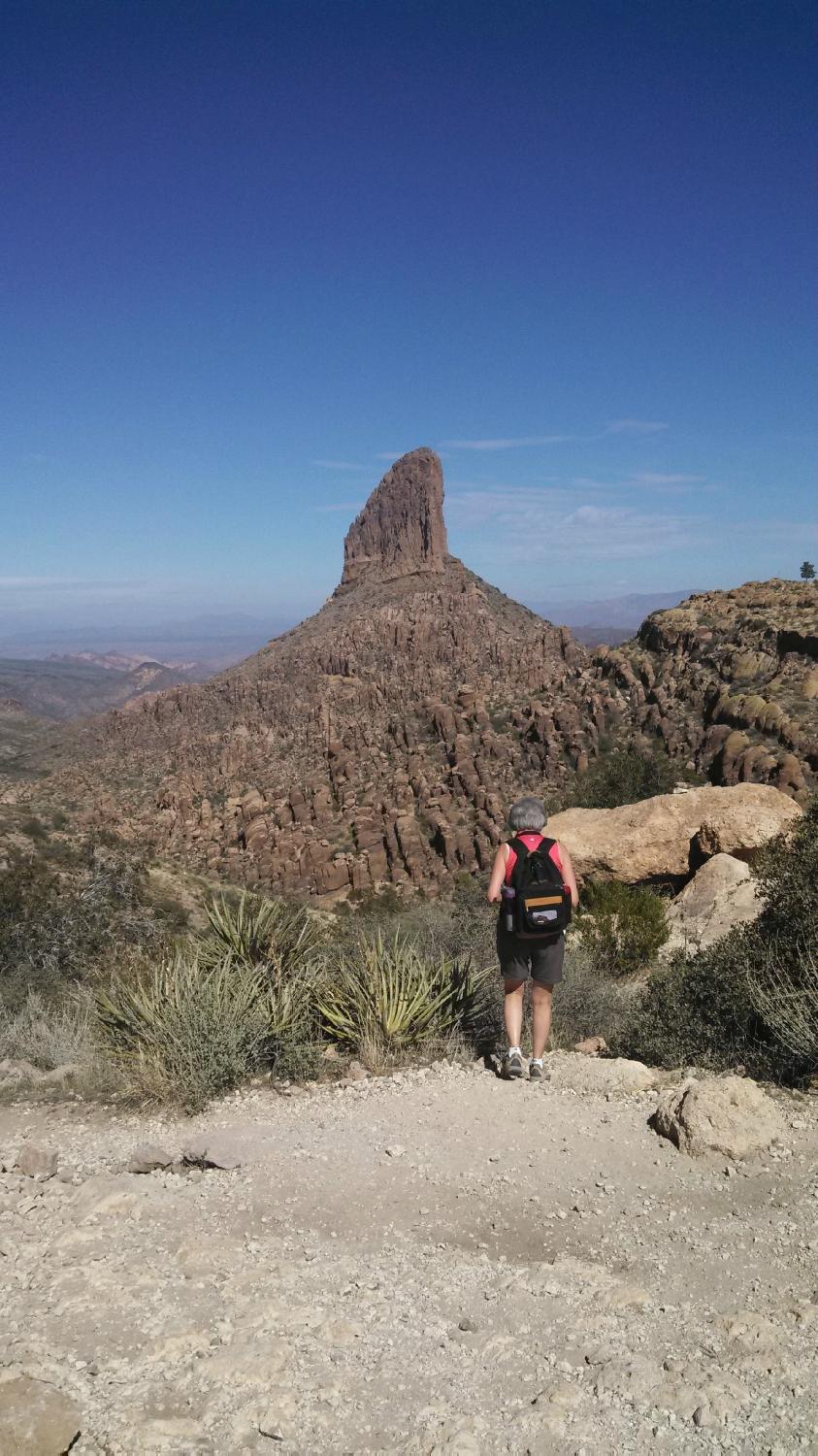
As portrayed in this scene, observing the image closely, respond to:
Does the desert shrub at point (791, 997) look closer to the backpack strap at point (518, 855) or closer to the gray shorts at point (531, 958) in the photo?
the gray shorts at point (531, 958)

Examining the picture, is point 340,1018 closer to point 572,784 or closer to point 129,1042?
point 129,1042

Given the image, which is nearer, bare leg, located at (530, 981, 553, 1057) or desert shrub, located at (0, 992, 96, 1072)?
bare leg, located at (530, 981, 553, 1057)

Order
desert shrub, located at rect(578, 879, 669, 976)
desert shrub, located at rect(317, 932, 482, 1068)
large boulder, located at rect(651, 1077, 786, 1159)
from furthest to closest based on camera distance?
desert shrub, located at rect(578, 879, 669, 976) → desert shrub, located at rect(317, 932, 482, 1068) → large boulder, located at rect(651, 1077, 786, 1159)

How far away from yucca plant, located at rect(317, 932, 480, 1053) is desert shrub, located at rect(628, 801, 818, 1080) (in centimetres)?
142

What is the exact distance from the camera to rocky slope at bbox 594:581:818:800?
26.3 meters

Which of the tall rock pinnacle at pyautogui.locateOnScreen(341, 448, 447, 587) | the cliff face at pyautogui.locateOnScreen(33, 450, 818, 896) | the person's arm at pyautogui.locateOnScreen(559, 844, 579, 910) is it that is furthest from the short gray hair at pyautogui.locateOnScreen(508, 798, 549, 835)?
the tall rock pinnacle at pyautogui.locateOnScreen(341, 448, 447, 587)

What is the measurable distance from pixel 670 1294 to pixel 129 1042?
169 inches

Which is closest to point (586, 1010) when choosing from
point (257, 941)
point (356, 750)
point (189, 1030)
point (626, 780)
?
point (257, 941)

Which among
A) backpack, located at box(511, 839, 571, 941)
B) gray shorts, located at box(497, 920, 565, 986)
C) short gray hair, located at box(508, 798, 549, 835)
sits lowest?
gray shorts, located at box(497, 920, 565, 986)

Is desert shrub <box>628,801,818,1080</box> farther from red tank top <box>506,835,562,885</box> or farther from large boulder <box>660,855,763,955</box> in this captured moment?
large boulder <box>660,855,763,955</box>

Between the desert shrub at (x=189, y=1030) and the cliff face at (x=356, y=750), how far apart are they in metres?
28.8

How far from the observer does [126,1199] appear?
166 inches

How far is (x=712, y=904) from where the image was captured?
36.9ft

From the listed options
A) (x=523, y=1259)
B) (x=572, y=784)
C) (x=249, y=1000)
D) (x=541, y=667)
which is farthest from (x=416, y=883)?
(x=523, y=1259)
